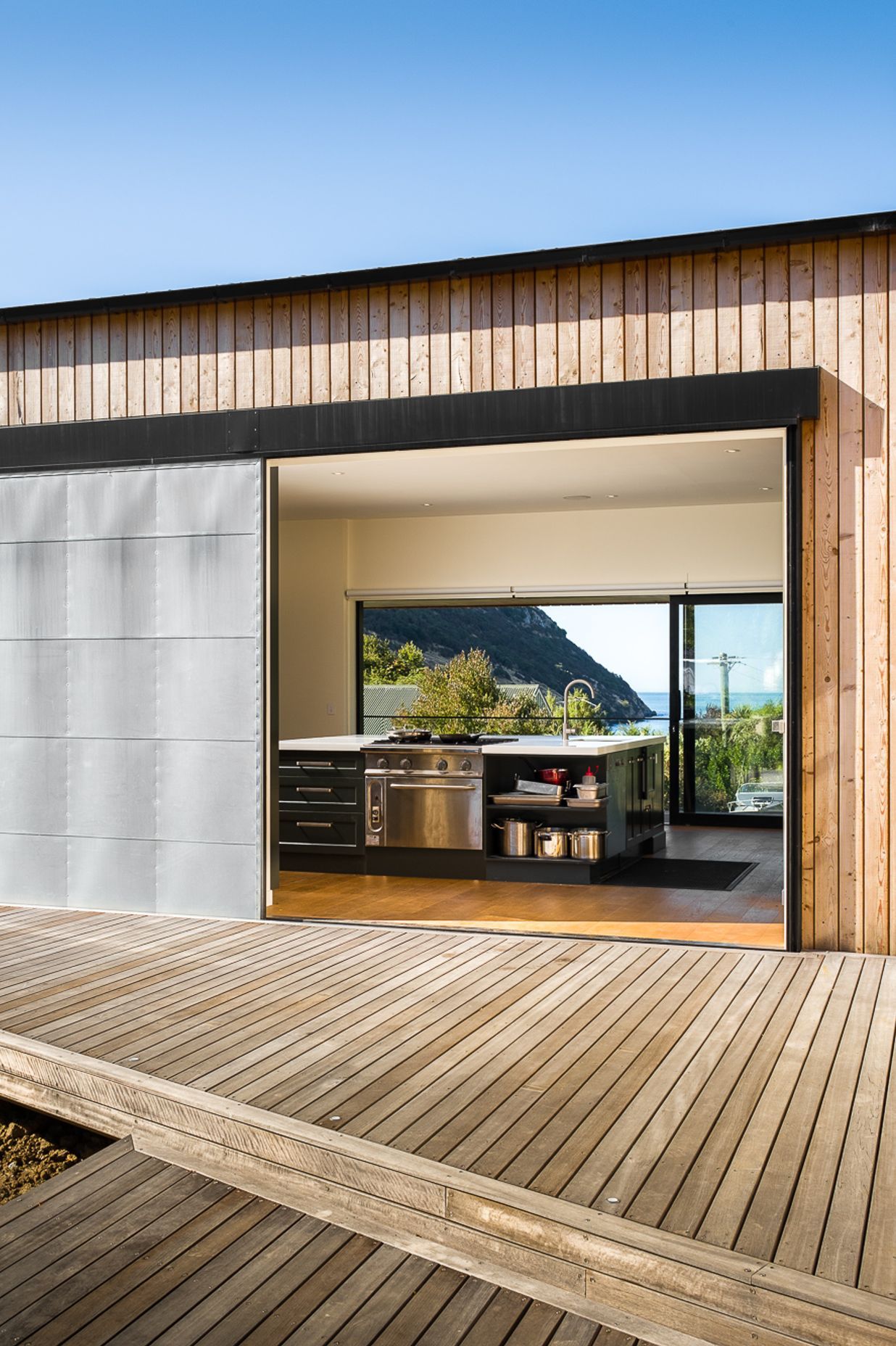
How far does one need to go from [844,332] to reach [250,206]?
13.4 metres

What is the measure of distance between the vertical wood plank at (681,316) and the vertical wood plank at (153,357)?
2611mm

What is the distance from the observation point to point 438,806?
7.77m

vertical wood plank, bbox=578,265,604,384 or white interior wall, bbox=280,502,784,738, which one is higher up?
vertical wood plank, bbox=578,265,604,384

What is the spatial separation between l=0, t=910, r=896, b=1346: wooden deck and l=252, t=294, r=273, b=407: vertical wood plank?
2.69m

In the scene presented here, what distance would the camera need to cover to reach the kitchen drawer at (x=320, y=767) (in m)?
7.94

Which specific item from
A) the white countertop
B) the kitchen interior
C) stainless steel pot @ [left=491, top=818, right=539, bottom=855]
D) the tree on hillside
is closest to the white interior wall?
the kitchen interior

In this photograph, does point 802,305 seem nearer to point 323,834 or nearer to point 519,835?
point 519,835

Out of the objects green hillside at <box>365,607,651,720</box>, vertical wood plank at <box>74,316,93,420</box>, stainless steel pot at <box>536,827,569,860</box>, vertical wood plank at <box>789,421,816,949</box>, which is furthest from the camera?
green hillside at <box>365,607,651,720</box>

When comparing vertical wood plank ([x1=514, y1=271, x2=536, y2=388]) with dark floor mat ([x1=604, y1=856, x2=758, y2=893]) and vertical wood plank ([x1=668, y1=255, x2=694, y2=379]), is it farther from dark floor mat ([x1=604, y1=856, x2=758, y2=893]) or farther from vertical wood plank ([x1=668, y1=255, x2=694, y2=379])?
dark floor mat ([x1=604, y1=856, x2=758, y2=893])

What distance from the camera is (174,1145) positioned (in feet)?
10.8

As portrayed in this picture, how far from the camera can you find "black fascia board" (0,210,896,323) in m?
5.14

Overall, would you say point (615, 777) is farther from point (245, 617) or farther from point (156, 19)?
point (156, 19)

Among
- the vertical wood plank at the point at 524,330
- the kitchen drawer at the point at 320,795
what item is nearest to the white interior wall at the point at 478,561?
the kitchen drawer at the point at 320,795

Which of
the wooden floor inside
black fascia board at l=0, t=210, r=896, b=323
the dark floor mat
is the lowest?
the dark floor mat
